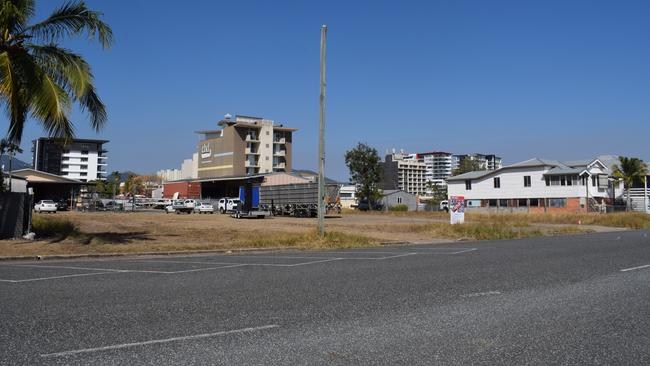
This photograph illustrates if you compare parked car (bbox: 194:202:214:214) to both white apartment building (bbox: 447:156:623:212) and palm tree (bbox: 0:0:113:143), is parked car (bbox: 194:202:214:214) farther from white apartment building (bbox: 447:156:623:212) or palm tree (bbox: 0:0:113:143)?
palm tree (bbox: 0:0:113:143)

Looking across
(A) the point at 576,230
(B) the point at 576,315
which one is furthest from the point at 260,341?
(A) the point at 576,230

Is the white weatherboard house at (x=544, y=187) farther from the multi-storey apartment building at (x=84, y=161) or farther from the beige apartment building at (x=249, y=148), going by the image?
the multi-storey apartment building at (x=84, y=161)

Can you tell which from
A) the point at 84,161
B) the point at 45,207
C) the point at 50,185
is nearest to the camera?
the point at 45,207

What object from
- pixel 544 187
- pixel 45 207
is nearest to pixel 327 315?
pixel 45 207

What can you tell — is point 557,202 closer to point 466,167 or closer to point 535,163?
point 535,163

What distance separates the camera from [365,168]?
87.8 m

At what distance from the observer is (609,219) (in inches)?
1778

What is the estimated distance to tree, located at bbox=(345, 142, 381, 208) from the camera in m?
87.8

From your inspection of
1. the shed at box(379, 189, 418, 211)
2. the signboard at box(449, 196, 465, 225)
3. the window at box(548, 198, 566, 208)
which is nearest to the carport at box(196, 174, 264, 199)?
the shed at box(379, 189, 418, 211)

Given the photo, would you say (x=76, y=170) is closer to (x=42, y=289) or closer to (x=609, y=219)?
(x=609, y=219)

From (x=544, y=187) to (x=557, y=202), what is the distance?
2710 mm

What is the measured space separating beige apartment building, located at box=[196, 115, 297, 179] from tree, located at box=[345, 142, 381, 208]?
29.7m

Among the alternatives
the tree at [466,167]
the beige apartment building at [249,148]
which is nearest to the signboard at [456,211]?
the beige apartment building at [249,148]

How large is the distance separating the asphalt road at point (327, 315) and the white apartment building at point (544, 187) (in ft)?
187
